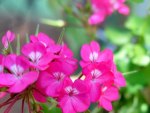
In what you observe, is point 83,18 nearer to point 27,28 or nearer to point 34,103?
point 27,28

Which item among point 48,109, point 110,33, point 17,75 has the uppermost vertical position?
point 17,75

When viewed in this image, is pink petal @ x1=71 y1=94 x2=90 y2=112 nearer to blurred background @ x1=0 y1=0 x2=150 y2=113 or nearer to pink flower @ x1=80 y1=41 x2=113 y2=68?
pink flower @ x1=80 y1=41 x2=113 y2=68

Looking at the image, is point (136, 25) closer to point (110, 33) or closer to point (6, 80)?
point (110, 33)

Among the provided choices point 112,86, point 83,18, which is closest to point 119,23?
point 83,18

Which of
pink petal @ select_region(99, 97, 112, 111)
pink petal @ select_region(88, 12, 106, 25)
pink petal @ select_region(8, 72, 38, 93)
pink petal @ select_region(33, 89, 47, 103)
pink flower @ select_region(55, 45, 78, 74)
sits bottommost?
pink petal @ select_region(88, 12, 106, 25)

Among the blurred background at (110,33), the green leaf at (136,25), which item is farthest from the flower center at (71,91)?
the green leaf at (136,25)

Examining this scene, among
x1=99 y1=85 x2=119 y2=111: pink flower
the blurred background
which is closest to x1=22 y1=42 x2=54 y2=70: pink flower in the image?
x1=99 y1=85 x2=119 y2=111: pink flower

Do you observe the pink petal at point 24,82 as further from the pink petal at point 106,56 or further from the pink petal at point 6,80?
the pink petal at point 106,56

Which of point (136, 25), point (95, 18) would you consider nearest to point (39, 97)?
point (95, 18)
